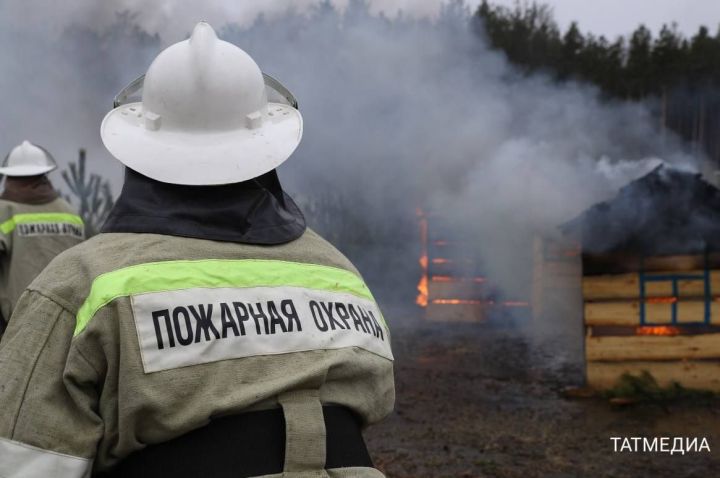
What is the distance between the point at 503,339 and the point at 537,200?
201cm

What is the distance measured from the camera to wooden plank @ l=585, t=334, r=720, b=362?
21.2 ft

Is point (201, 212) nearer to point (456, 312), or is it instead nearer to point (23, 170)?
point (23, 170)

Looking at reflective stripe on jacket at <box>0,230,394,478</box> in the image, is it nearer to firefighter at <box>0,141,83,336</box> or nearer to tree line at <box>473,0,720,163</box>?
firefighter at <box>0,141,83,336</box>

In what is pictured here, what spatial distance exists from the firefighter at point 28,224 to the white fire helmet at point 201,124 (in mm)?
3441

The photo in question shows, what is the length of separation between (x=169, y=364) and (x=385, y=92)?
1103 centimetres

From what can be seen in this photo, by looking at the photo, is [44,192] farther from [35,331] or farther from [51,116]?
[51,116]

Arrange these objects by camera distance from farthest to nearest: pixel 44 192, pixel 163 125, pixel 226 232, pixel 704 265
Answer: pixel 704 265, pixel 44 192, pixel 163 125, pixel 226 232

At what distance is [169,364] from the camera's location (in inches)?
Answer: 53.7

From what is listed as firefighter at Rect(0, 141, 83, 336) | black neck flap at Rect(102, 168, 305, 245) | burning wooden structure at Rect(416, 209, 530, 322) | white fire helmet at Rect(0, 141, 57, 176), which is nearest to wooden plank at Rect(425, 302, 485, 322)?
burning wooden structure at Rect(416, 209, 530, 322)

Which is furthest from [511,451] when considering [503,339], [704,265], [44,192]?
[503,339]

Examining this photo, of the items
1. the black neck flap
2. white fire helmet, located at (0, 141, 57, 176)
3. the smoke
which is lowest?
the black neck flap

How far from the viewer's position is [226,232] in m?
1.54

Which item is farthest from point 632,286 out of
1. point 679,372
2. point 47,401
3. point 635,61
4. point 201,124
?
point 635,61

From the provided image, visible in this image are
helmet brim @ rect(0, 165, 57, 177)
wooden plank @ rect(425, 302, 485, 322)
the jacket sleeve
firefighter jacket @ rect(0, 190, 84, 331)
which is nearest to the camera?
the jacket sleeve
